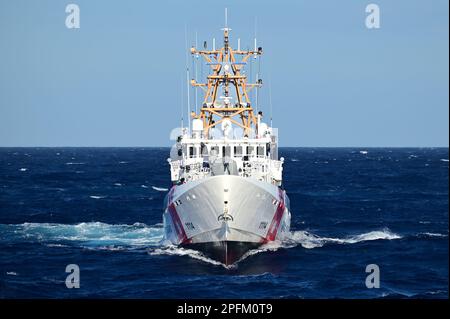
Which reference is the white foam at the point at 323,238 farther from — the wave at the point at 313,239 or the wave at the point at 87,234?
the wave at the point at 87,234

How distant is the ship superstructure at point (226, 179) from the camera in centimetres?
4609

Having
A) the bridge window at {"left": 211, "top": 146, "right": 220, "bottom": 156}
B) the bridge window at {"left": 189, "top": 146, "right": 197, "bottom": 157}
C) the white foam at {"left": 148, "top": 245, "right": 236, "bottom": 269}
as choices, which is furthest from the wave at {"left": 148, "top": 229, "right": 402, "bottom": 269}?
the bridge window at {"left": 211, "top": 146, "right": 220, "bottom": 156}

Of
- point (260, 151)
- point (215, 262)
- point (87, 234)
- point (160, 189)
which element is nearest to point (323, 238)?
point (260, 151)

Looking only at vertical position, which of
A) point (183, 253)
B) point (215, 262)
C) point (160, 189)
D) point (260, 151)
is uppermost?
point (260, 151)

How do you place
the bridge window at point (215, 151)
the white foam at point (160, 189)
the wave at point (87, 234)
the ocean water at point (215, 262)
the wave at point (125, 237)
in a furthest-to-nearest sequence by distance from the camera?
the white foam at point (160, 189), the wave at point (87, 234), the bridge window at point (215, 151), the wave at point (125, 237), the ocean water at point (215, 262)

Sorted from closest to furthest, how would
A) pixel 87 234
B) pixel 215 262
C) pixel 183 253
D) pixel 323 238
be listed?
pixel 215 262
pixel 183 253
pixel 323 238
pixel 87 234

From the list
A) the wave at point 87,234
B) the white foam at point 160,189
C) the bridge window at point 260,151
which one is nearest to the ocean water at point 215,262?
the wave at point 87,234

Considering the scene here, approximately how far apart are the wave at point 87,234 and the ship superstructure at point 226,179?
13.3ft

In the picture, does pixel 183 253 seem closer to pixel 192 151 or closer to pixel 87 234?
pixel 192 151

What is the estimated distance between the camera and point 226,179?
45.6 metres

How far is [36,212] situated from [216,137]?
29026mm

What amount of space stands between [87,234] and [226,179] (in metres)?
19.5

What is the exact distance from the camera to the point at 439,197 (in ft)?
314
